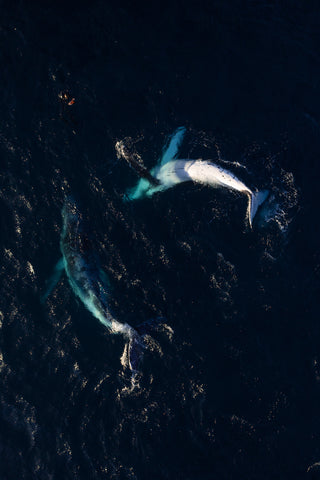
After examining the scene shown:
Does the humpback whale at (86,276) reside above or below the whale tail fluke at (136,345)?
above

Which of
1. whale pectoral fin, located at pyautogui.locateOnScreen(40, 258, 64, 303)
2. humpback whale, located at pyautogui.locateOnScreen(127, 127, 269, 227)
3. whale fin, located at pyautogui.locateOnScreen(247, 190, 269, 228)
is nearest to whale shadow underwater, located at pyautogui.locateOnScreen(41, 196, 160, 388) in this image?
whale pectoral fin, located at pyautogui.locateOnScreen(40, 258, 64, 303)

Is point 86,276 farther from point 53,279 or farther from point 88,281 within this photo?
point 53,279

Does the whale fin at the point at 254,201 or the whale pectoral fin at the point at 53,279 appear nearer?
the whale fin at the point at 254,201

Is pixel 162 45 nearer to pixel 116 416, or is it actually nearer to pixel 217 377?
pixel 217 377

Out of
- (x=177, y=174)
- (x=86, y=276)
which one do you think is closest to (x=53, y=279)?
(x=86, y=276)

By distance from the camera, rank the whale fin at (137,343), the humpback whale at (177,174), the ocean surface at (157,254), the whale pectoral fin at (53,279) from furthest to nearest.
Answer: the whale pectoral fin at (53,279) → the humpback whale at (177,174) → the ocean surface at (157,254) → the whale fin at (137,343)

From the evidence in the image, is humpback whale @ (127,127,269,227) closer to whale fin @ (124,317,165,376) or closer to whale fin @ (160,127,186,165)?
whale fin @ (160,127,186,165)

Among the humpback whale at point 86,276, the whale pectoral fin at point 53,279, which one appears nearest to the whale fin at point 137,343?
the humpback whale at point 86,276

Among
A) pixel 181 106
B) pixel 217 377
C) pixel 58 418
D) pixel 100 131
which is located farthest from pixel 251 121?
pixel 58 418

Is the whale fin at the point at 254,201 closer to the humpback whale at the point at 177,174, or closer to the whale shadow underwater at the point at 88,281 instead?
the humpback whale at the point at 177,174
